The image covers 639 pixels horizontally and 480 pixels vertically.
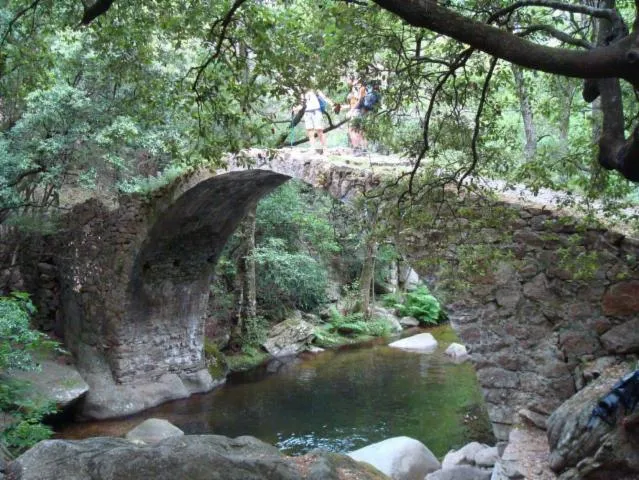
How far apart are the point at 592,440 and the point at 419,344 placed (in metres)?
9.25

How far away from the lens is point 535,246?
537 centimetres

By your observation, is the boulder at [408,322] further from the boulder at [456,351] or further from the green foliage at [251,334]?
the green foliage at [251,334]

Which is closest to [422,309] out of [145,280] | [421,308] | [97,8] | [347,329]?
[421,308]

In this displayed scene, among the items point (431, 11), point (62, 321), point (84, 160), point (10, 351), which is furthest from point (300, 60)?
point (62, 321)

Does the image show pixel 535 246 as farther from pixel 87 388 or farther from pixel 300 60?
pixel 87 388

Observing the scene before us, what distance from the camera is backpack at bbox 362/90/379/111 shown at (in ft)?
16.1

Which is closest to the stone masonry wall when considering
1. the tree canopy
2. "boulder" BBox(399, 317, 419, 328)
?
the tree canopy

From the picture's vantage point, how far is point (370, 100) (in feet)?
16.4

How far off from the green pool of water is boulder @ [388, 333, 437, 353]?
65 centimetres

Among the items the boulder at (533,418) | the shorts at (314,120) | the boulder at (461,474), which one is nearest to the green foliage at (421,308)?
the shorts at (314,120)

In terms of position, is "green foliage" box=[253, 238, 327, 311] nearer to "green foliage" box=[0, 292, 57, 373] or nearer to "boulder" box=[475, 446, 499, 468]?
"green foliage" box=[0, 292, 57, 373]

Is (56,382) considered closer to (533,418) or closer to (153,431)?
(153,431)

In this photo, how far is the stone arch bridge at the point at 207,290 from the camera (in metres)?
5.09

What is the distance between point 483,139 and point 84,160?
6.15m
